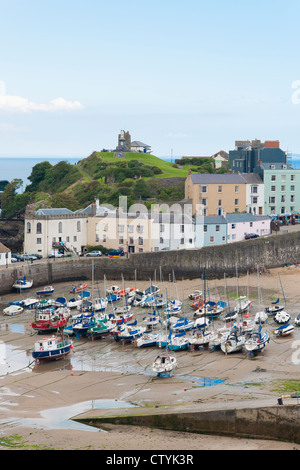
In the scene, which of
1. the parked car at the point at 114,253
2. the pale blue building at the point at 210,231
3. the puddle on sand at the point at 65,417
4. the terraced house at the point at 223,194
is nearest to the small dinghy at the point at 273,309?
the pale blue building at the point at 210,231

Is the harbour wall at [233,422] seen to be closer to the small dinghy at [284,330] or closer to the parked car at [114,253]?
the small dinghy at [284,330]

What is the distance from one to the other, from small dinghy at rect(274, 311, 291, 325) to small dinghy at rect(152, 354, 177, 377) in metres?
9.17

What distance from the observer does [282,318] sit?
123 feet

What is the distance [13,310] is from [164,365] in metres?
15.6

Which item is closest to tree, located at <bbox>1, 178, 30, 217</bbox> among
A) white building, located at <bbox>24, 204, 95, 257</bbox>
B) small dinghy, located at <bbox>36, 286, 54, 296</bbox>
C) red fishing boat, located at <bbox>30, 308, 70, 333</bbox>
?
white building, located at <bbox>24, 204, 95, 257</bbox>

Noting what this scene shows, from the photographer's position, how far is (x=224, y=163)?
95.8 meters

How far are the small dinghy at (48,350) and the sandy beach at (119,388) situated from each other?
39cm

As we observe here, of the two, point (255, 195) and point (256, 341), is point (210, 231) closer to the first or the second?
point (255, 195)

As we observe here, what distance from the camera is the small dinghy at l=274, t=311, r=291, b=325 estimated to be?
123 ft

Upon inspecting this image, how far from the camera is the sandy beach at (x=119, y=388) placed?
861 inches

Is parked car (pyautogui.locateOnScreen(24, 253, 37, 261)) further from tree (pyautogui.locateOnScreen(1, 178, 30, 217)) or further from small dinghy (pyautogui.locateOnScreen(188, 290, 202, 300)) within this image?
tree (pyautogui.locateOnScreen(1, 178, 30, 217))

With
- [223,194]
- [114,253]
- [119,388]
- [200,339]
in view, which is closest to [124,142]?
[223,194]

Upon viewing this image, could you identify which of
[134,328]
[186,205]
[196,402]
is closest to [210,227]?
[186,205]
